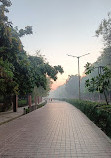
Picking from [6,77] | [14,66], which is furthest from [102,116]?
[14,66]

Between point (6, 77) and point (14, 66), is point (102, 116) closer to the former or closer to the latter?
point (6, 77)

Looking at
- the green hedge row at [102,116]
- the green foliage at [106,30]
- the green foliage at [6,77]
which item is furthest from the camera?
the green foliage at [106,30]

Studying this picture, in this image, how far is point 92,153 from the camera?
257 inches

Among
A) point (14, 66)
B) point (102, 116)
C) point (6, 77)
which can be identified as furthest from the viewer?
point (14, 66)

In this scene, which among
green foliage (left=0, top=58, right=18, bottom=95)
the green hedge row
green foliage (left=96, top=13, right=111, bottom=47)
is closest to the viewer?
the green hedge row

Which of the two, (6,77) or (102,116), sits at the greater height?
(6,77)

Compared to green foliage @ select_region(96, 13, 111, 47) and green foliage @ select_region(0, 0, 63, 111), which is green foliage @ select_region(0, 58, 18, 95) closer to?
green foliage @ select_region(0, 0, 63, 111)

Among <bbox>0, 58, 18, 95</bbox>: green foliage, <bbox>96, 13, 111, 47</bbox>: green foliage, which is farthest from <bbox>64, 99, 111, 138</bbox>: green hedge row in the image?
<bbox>96, 13, 111, 47</bbox>: green foliage

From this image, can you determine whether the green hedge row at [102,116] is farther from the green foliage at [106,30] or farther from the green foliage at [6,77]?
the green foliage at [106,30]

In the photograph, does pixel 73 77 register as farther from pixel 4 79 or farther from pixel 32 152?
pixel 32 152

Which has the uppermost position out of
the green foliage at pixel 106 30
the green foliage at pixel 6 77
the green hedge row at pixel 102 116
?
the green foliage at pixel 106 30

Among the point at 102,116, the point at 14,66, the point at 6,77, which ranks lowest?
the point at 102,116

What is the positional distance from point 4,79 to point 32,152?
41.3ft

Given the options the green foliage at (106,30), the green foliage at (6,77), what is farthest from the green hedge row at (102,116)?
the green foliage at (106,30)
